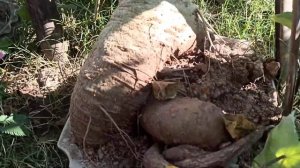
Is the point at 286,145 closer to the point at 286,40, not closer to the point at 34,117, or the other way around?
the point at 286,40

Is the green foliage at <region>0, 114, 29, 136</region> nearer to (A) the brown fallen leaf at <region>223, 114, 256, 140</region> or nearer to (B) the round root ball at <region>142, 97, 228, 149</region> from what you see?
(B) the round root ball at <region>142, 97, 228, 149</region>

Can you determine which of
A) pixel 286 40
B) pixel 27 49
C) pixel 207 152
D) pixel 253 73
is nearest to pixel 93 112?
pixel 207 152

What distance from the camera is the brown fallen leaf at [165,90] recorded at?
5.05 feet

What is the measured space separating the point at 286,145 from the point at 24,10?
1.41 meters

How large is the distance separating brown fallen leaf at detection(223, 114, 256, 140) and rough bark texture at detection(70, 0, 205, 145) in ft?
0.81

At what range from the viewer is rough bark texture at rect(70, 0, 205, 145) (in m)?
1.56

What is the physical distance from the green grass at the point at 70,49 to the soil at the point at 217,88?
0.28m

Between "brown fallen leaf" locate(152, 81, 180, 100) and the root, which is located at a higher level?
"brown fallen leaf" locate(152, 81, 180, 100)

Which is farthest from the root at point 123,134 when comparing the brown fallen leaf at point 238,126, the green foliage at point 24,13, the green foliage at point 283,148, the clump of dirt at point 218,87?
the green foliage at point 24,13

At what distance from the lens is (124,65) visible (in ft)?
5.15

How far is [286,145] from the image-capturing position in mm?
1250

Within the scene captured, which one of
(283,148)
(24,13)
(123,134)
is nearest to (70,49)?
(24,13)

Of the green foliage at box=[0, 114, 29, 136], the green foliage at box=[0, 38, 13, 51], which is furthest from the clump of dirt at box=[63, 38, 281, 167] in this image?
the green foliage at box=[0, 38, 13, 51]

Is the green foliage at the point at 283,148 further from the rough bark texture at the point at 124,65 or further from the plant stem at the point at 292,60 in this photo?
the rough bark texture at the point at 124,65
